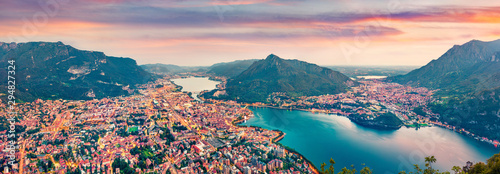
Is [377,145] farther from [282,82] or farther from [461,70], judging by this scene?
[461,70]

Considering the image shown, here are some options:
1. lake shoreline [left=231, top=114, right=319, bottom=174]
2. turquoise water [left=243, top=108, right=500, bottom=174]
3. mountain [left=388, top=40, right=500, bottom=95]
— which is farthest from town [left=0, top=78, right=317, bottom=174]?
mountain [left=388, top=40, right=500, bottom=95]

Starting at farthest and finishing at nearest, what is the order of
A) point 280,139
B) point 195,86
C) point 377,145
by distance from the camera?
point 195,86
point 280,139
point 377,145

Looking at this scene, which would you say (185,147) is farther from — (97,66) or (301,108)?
(97,66)

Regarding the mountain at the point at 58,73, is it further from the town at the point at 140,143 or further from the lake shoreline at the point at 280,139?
the lake shoreline at the point at 280,139

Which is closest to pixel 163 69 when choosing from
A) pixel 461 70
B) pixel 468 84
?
pixel 461 70

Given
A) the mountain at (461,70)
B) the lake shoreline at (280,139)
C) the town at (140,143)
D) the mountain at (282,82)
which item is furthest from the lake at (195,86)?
the mountain at (461,70)

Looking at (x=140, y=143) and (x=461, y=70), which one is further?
(x=461, y=70)

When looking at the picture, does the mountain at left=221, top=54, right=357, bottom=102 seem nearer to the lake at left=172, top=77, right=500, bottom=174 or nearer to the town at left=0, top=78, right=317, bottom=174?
the lake at left=172, top=77, right=500, bottom=174

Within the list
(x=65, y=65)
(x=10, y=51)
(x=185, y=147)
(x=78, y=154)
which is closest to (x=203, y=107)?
(x=185, y=147)
